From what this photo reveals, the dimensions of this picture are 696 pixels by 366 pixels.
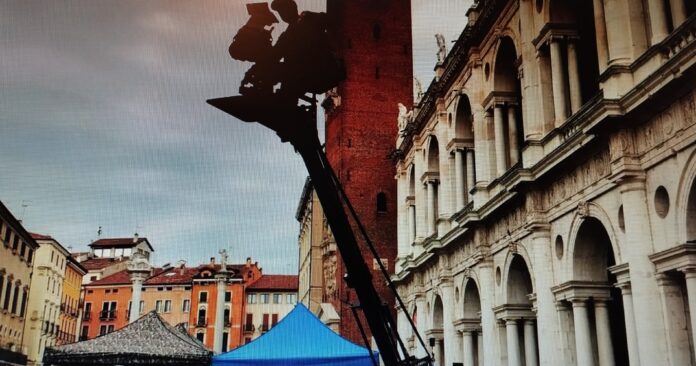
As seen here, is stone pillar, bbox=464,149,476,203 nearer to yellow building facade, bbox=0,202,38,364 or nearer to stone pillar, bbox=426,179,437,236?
stone pillar, bbox=426,179,437,236

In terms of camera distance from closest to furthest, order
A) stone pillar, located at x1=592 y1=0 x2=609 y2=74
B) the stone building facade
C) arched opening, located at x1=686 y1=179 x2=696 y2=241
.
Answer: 1. arched opening, located at x1=686 y1=179 x2=696 y2=241
2. the stone building facade
3. stone pillar, located at x1=592 y1=0 x2=609 y2=74

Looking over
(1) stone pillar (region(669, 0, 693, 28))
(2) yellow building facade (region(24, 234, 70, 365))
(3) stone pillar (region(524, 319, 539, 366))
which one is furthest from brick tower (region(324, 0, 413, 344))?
(2) yellow building facade (region(24, 234, 70, 365))

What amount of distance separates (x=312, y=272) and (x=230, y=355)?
125ft

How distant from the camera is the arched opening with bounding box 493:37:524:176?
22500 mm

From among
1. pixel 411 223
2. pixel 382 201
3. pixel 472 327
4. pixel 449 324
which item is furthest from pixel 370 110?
pixel 472 327

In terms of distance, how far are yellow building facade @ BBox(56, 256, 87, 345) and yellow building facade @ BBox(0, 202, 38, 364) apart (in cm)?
1638

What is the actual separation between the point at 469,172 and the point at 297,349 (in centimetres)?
1085

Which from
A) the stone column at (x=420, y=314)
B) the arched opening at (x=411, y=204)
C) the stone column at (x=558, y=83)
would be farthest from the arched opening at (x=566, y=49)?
the arched opening at (x=411, y=204)

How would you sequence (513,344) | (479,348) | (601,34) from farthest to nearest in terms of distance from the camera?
(479,348) < (513,344) < (601,34)

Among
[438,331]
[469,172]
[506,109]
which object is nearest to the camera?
[506,109]

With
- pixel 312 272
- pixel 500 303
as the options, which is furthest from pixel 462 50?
pixel 312 272

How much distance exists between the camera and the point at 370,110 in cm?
4466

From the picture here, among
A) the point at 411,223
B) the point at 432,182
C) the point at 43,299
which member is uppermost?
the point at 432,182

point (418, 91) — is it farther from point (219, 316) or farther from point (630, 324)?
point (630, 324)
